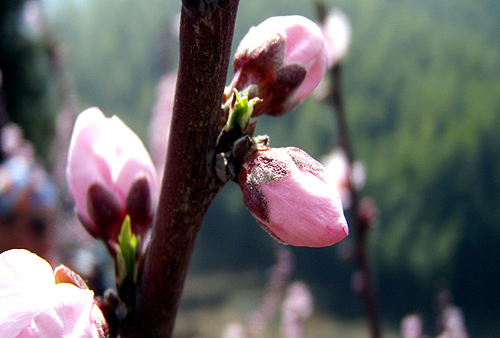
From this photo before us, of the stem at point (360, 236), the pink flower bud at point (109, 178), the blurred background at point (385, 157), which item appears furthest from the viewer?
the blurred background at point (385, 157)

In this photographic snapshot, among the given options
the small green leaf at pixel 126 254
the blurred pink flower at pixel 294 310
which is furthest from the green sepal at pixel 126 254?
the blurred pink flower at pixel 294 310

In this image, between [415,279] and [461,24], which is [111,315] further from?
[461,24]

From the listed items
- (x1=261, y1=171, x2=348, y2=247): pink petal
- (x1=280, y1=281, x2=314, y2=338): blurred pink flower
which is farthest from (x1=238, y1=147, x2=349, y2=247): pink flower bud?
(x1=280, y1=281, x2=314, y2=338): blurred pink flower

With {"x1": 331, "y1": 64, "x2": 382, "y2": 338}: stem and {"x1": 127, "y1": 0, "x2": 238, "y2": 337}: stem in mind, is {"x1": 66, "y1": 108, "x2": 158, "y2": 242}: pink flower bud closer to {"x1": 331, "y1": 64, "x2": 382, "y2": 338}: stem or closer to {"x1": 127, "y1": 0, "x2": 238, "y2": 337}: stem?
{"x1": 127, "y1": 0, "x2": 238, "y2": 337}: stem

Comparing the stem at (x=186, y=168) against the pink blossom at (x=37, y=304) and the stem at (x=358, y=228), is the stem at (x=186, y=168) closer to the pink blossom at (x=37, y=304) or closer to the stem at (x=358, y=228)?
the pink blossom at (x=37, y=304)

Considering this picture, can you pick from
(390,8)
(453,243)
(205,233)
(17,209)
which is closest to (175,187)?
(17,209)

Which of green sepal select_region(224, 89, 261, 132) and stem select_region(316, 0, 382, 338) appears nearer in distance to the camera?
green sepal select_region(224, 89, 261, 132)

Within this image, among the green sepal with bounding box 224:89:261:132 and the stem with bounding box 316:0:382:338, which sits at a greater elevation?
the green sepal with bounding box 224:89:261:132
